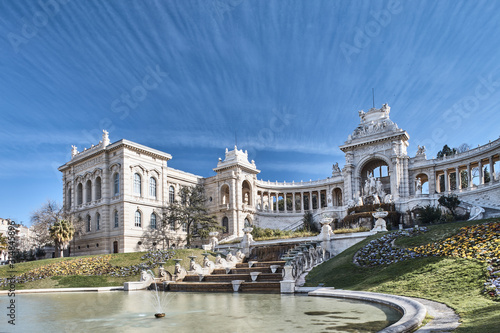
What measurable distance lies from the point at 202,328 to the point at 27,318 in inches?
298

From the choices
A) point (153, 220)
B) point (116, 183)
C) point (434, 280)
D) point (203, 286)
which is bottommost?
point (203, 286)

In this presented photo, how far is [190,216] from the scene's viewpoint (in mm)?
54000

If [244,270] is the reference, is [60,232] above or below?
above

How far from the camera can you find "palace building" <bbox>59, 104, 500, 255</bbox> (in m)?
52.5

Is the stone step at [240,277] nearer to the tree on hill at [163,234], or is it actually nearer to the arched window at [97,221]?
the tree on hill at [163,234]

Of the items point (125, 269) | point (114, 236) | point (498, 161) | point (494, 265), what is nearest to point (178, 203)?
point (114, 236)

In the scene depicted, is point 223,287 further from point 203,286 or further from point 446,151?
point 446,151

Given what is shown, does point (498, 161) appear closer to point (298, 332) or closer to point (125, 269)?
point (125, 269)

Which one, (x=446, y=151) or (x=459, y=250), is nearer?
(x=459, y=250)

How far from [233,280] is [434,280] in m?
12.9

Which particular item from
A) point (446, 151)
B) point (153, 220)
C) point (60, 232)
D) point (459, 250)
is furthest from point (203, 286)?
point (446, 151)

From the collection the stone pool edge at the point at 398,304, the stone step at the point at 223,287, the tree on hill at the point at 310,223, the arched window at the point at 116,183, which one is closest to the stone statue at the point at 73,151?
the arched window at the point at 116,183

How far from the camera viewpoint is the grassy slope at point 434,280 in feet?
37.5

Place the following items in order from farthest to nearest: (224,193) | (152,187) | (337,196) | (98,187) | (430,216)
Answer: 1. (337,196)
2. (224,193)
3. (152,187)
4. (98,187)
5. (430,216)
